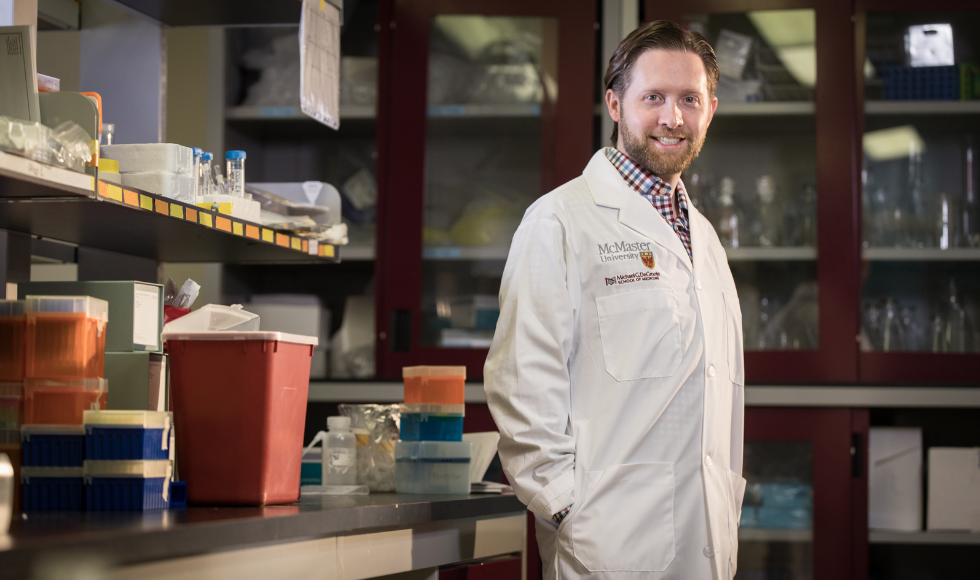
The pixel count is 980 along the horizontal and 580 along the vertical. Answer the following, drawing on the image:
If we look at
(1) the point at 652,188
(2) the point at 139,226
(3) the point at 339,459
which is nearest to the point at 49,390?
(2) the point at 139,226

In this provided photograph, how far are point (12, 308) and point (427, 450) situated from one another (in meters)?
0.81

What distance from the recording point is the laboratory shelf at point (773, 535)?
2754 mm

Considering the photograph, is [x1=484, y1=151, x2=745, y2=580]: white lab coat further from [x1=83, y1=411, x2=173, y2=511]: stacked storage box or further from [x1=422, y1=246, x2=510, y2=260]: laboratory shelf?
[x1=422, y1=246, x2=510, y2=260]: laboratory shelf

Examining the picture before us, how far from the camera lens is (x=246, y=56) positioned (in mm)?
3193

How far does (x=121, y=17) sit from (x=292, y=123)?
958mm

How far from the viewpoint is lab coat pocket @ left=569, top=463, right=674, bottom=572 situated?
1.56m

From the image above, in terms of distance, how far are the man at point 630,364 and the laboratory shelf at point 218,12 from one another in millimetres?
883

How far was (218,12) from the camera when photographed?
2.24 m

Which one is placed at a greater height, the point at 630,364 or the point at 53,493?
the point at 630,364

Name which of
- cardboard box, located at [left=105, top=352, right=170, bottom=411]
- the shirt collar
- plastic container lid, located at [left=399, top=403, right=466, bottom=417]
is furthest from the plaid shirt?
cardboard box, located at [left=105, top=352, right=170, bottom=411]

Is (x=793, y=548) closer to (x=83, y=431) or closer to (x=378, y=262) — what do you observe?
(x=378, y=262)

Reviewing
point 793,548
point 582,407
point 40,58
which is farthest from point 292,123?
point 793,548

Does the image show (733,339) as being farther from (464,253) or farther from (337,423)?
(464,253)

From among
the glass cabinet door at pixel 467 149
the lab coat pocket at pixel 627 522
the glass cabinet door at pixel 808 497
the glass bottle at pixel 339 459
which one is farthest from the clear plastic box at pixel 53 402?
the glass cabinet door at pixel 808 497
